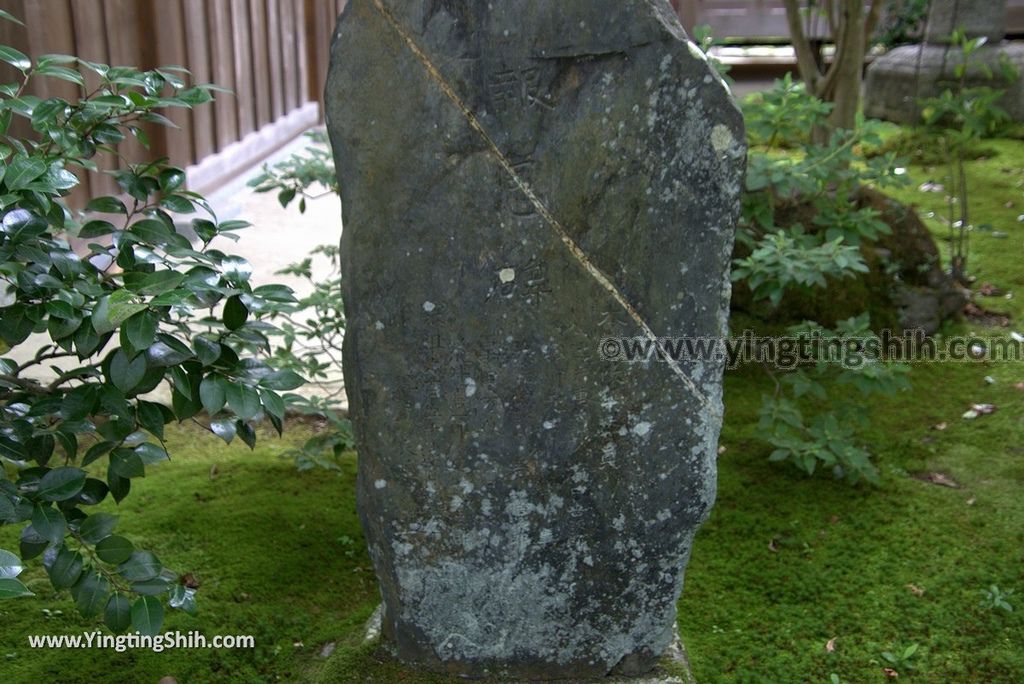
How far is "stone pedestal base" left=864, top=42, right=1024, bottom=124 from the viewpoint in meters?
8.53

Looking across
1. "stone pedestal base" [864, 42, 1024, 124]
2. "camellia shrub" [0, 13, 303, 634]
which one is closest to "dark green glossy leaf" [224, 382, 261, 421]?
"camellia shrub" [0, 13, 303, 634]

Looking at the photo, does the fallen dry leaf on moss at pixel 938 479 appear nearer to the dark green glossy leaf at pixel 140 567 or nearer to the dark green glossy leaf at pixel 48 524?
the dark green glossy leaf at pixel 140 567

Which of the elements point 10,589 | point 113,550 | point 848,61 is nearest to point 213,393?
point 113,550

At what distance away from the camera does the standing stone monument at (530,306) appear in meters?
2.35

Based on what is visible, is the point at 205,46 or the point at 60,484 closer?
the point at 60,484

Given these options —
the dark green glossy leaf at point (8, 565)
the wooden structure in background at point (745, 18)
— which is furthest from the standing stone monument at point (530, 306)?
the wooden structure in background at point (745, 18)

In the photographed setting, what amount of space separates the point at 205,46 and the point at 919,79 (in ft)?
19.3

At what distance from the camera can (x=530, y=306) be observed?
250cm

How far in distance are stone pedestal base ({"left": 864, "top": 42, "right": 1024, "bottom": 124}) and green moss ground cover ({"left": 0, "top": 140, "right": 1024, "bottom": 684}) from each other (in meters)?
4.80

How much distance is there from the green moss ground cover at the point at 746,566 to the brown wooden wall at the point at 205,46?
217 centimetres

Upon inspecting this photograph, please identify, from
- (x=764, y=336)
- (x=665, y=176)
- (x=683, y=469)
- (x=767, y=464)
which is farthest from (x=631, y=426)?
(x=764, y=336)

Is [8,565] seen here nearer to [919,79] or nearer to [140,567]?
[140,567]

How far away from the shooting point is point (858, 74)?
5.86m

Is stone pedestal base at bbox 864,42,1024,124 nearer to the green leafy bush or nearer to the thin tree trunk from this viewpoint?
the thin tree trunk
